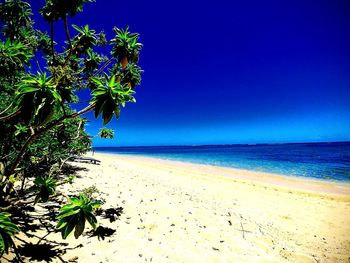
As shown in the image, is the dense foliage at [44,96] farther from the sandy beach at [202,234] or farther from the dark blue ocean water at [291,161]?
the dark blue ocean water at [291,161]

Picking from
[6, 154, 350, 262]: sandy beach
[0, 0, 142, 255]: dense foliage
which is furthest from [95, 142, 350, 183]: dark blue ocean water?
[0, 0, 142, 255]: dense foliage

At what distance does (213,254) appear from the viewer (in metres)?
6.02

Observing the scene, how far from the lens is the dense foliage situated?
11.0 feet

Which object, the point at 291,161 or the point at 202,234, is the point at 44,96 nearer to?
the point at 202,234

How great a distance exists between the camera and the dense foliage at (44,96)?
336 centimetres

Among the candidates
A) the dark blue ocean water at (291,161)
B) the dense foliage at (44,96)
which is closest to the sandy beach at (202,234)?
the dense foliage at (44,96)

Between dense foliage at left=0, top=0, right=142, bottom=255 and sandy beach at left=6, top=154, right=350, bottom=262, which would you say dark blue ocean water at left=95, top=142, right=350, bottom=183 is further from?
dense foliage at left=0, top=0, right=142, bottom=255

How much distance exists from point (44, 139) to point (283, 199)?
47.6 feet

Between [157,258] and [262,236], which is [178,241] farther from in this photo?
[262,236]

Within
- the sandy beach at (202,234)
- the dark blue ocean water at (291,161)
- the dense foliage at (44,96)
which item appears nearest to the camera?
the dense foliage at (44,96)

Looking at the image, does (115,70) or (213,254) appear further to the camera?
(115,70)

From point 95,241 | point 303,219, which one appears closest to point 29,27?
point 95,241

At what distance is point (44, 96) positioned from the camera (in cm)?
331

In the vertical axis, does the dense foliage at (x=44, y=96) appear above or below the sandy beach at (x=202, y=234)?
A: above
